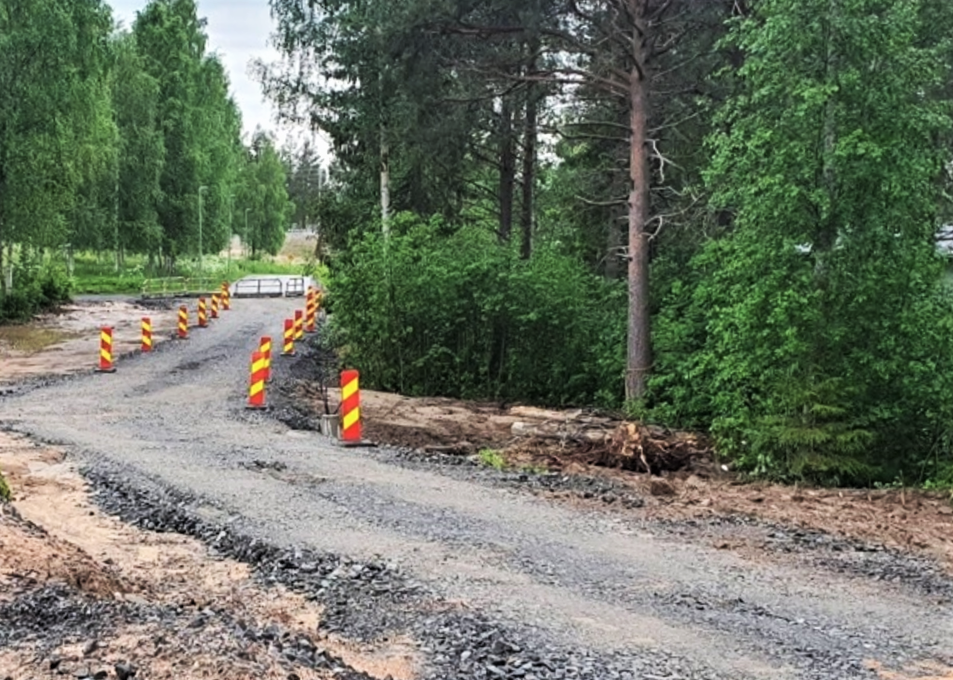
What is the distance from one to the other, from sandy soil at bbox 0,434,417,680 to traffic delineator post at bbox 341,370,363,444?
13.4ft

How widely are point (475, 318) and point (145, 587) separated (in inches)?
555

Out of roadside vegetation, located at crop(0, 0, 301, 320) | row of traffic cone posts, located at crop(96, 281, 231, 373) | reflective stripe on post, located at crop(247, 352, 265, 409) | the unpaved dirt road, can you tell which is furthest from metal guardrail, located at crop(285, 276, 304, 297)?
the unpaved dirt road

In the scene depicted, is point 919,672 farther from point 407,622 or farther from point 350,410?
point 350,410

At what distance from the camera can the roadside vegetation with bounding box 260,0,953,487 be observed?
1165 centimetres

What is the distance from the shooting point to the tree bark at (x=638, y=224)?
1578cm

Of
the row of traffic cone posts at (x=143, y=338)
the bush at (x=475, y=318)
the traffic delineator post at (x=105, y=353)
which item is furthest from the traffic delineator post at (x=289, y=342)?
the traffic delineator post at (x=105, y=353)

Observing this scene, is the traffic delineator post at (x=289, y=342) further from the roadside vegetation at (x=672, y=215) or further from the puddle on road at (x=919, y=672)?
the puddle on road at (x=919, y=672)

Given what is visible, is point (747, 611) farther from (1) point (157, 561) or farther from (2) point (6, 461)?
(2) point (6, 461)

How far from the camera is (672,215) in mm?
15617

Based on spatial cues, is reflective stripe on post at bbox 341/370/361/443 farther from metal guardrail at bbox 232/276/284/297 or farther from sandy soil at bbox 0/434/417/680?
metal guardrail at bbox 232/276/284/297

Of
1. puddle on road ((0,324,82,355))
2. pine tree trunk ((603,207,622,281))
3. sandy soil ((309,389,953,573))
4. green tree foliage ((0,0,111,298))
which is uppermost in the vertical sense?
green tree foliage ((0,0,111,298))

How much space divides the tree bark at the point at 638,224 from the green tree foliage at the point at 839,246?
3540 millimetres

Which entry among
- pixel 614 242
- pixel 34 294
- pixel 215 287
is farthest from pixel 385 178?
pixel 215 287

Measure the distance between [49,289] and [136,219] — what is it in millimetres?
14556
